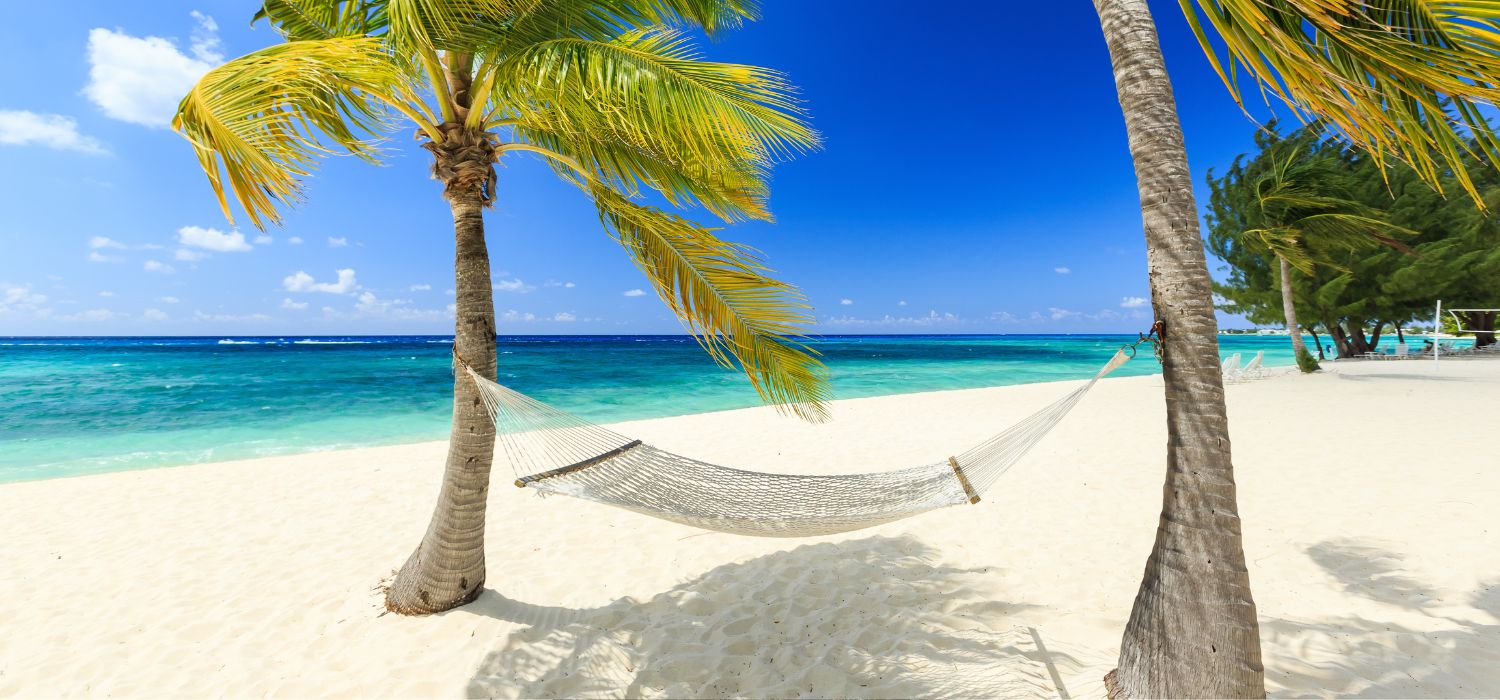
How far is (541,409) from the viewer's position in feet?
6.41

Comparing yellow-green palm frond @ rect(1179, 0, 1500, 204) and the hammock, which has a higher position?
yellow-green palm frond @ rect(1179, 0, 1500, 204)

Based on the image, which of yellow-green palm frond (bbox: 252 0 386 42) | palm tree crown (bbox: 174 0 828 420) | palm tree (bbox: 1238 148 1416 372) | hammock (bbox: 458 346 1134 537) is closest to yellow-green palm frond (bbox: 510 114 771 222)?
palm tree crown (bbox: 174 0 828 420)

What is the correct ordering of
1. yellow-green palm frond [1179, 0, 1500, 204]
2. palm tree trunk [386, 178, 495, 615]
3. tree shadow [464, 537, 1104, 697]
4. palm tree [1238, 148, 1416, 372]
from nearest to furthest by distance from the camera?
1. yellow-green palm frond [1179, 0, 1500, 204]
2. tree shadow [464, 537, 1104, 697]
3. palm tree trunk [386, 178, 495, 615]
4. palm tree [1238, 148, 1416, 372]

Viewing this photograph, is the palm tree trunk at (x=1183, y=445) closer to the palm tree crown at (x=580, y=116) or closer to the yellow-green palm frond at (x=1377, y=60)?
the yellow-green palm frond at (x=1377, y=60)

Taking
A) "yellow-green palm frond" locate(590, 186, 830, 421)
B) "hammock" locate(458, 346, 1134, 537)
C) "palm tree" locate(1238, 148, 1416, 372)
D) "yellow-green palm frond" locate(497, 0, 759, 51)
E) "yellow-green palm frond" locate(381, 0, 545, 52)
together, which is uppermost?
"palm tree" locate(1238, 148, 1416, 372)

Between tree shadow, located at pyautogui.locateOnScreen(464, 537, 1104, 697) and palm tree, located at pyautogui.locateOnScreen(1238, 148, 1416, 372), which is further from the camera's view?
palm tree, located at pyautogui.locateOnScreen(1238, 148, 1416, 372)

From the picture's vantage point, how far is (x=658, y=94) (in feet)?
5.45

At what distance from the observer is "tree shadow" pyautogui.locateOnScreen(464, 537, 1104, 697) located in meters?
1.85

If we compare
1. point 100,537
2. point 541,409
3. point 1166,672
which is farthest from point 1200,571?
point 100,537

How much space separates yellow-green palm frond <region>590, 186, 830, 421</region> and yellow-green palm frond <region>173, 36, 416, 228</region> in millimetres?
809

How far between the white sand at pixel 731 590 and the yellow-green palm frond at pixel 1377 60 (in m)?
1.57

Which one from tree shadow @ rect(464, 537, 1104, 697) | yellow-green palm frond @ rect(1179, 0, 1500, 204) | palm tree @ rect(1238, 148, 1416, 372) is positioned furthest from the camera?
palm tree @ rect(1238, 148, 1416, 372)

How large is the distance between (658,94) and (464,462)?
59.0 inches

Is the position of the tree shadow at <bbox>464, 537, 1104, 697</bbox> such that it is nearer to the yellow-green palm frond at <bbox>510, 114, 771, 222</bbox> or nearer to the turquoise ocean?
the turquoise ocean
